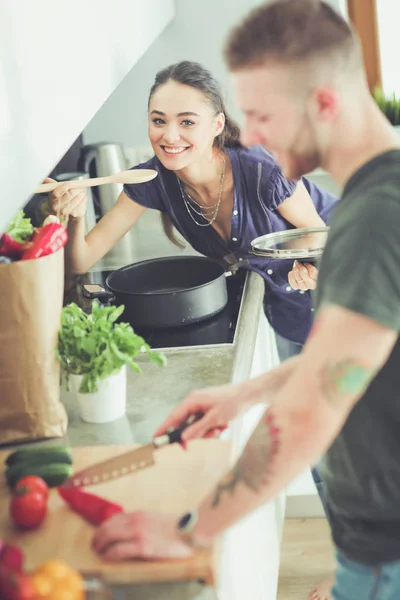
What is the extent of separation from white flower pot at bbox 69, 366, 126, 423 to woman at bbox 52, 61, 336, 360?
0.79 meters

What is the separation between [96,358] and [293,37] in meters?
0.67

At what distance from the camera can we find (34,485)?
3.94 feet

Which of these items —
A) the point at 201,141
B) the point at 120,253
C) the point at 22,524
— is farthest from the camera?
the point at 120,253

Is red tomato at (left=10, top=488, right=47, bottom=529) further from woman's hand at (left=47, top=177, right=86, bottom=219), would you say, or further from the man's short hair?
woman's hand at (left=47, top=177, right=86, bottom=219)

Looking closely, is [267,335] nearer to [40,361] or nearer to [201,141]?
[201,141]

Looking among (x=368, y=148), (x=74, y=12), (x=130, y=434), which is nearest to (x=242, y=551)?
(x=130, y=434)

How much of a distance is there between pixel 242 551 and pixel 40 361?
59cm

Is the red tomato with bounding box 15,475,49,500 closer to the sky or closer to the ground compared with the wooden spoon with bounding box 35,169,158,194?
closer to the ground

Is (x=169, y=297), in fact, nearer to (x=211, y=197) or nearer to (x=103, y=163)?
(x=211, y=197)

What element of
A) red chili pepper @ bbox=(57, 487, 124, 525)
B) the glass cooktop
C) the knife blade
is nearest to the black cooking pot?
the glass cooktop

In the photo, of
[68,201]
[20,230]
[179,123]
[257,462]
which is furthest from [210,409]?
[179,123]

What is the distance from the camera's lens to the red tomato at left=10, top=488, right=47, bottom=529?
3.77 ft

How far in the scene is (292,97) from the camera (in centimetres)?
99

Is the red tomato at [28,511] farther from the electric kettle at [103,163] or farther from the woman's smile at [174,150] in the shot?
the electric kettle at [103,163]
